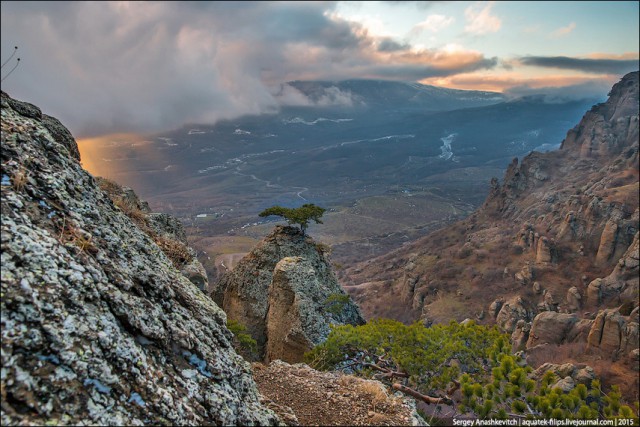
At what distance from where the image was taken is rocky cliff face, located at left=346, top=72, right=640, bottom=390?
71.6 m

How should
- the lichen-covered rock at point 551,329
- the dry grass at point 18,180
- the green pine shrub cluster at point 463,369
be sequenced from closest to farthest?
1. the dry grass at point 18,180
2. the green pine shrub cluster at point 463,369
3. the lichen-covered rock at point 551,329

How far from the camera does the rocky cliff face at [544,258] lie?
7162cm

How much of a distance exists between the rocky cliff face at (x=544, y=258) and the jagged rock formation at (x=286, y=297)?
44.4m

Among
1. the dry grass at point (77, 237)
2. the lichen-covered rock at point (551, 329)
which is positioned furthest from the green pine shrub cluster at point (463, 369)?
the lichen-covered rock at point (551, 329)

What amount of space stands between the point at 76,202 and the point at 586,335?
67330 millimetres

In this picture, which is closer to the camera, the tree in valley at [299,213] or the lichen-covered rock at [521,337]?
the tree in valley at [299,213]


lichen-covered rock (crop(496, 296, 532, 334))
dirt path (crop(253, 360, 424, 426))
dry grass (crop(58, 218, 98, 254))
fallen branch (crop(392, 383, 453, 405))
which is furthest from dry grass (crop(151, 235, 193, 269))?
lichen-covered rock (crop(496, 296, 532, 334))

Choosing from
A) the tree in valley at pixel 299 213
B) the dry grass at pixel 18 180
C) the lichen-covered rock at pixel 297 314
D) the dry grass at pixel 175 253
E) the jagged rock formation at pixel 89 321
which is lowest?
the lichen-covered rock at pixel 297 314

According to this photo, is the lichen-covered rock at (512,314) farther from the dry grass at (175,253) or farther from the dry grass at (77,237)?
the dry grass at (77,237)

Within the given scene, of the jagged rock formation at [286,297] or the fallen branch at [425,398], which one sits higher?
the fallen branch at [425,398]

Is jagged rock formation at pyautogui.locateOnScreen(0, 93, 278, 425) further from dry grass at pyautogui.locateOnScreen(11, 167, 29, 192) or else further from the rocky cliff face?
the rocky cliff face

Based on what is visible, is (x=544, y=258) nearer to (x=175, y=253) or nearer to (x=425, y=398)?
(x=175, y=253)

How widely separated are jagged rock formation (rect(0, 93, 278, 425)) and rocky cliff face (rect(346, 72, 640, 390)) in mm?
61099

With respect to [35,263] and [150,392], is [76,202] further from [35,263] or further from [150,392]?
[150,392]
